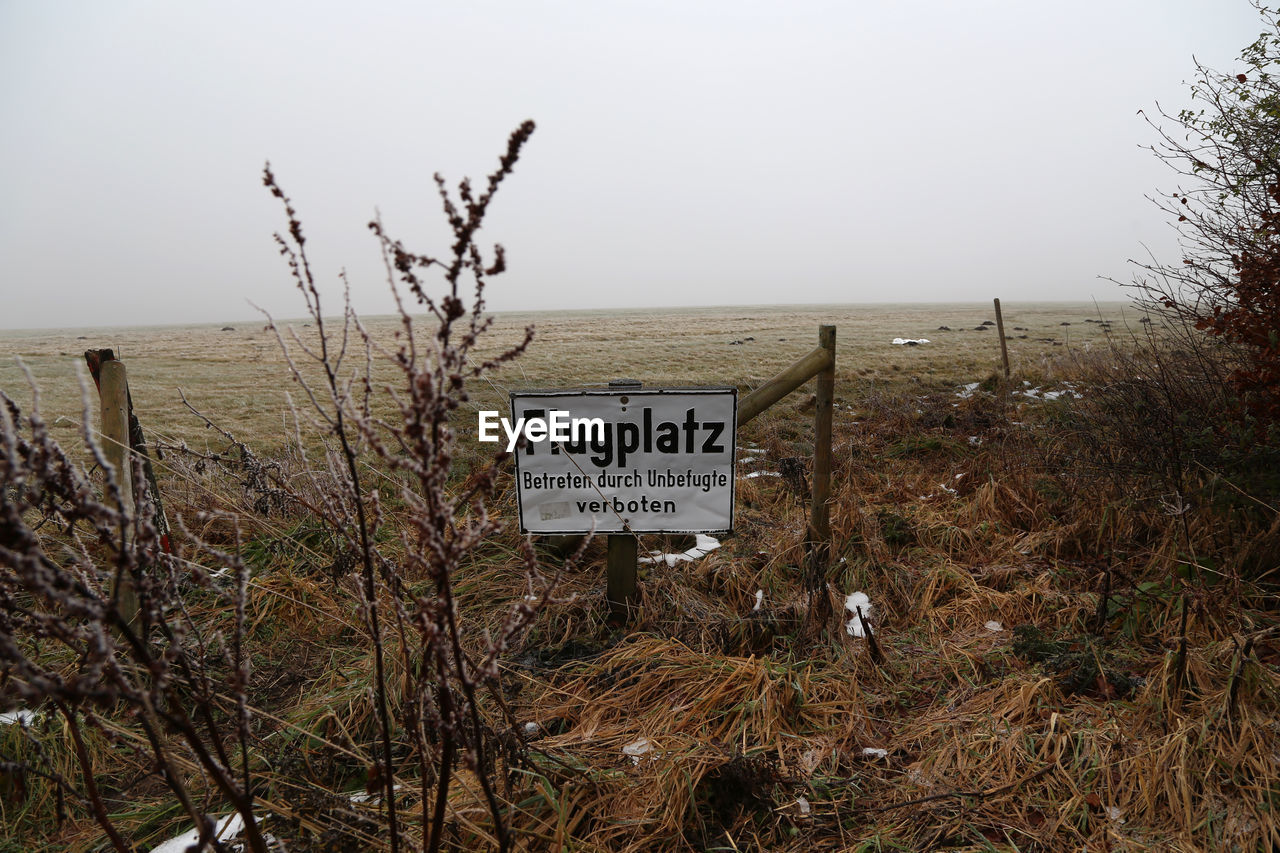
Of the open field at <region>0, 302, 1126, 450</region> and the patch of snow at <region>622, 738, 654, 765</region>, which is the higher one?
the open field at <region>0, 302, 1126, 450</region>

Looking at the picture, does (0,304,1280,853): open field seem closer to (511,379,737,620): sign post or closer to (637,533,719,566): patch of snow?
(637,533,719,566): patch of snow

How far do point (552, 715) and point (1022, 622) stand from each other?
2399 millimetres

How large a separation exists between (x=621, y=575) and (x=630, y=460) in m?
0.65

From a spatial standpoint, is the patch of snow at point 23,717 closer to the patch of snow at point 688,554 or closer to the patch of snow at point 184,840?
the patch of snow at point 184,840

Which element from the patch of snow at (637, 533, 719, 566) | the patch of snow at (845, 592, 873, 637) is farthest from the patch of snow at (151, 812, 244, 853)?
the patch of snow at (845, 592, 873, 637)

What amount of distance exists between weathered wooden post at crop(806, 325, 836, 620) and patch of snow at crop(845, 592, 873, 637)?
0.61 feet

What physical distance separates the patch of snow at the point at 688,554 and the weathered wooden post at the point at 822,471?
0.67m

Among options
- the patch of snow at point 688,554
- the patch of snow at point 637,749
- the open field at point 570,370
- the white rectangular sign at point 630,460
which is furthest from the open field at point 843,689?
the open field at point 570,370

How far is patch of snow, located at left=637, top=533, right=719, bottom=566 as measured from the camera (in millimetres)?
4250

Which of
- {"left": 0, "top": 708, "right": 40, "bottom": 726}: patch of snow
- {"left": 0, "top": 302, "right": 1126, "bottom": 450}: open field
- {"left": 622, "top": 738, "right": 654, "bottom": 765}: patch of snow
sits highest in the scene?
{"left": 0, "top": 302, "right": 1126, "bottom": 450}: open field

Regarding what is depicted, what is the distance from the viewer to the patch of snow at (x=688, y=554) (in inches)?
167

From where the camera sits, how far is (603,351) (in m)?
28.8

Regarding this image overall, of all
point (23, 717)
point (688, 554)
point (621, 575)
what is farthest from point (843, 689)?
point (23, 717)

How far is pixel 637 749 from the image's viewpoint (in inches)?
98.9
